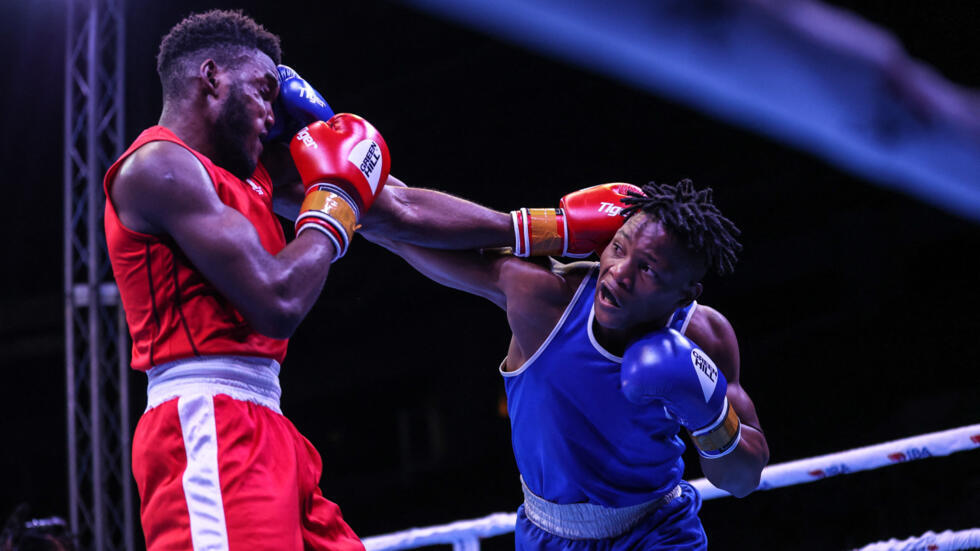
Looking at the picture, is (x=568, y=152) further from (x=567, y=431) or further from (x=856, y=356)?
(x=567, y=431)

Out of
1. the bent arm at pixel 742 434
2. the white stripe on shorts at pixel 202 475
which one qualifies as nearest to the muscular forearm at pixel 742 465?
the bent arm at pixel 742 434

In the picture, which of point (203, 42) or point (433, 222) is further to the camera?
point (433, 222)

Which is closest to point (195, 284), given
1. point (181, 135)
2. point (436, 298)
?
point (181, 135)

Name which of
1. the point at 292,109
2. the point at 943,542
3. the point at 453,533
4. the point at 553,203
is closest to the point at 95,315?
the point at 453,533

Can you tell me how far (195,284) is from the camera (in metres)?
1.54

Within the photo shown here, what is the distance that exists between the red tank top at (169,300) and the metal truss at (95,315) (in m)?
3.21

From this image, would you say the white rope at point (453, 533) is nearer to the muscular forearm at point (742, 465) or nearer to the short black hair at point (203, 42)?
the muscular forearm at point (742, 465)

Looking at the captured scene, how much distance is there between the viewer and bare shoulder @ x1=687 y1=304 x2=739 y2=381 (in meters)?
2.14

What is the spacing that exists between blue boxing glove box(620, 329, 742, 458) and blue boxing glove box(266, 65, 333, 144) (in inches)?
35.1

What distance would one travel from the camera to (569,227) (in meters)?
2.10

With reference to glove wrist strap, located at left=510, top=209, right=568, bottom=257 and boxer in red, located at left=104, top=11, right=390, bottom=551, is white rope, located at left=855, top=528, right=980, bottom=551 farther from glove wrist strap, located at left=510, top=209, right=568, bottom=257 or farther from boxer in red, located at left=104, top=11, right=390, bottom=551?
boxer in red, located at left=104, top=11, right=390, bottom=551

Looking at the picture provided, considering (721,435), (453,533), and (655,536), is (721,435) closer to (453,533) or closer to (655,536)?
(655,536)

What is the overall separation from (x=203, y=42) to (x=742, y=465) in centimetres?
152

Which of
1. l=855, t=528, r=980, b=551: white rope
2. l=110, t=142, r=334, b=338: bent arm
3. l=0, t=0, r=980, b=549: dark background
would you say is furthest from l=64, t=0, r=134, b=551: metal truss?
l=855, t=528, r=980, b=551: white rope
